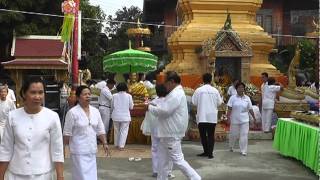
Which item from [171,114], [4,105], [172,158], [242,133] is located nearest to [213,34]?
[242,133]

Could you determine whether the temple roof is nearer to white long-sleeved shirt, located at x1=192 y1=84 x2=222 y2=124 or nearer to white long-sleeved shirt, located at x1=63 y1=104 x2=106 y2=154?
white long-sleeved shirt, located at x1=192 y1=84 x2=222 y2=124

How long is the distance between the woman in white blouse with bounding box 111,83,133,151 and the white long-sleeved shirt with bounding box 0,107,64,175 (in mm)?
7262

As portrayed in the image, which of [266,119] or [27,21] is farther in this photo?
[27,21]

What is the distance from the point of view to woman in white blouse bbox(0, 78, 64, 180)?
14.8 ft

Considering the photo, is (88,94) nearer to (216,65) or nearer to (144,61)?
(144,61)

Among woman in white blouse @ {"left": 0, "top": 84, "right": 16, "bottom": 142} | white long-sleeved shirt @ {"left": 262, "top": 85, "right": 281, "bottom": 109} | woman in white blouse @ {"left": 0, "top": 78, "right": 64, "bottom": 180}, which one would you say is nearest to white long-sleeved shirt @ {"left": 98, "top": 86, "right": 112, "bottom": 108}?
woman in white blouse @ {"left": 0, "top": 84, "right": 16, "bottom": 142}

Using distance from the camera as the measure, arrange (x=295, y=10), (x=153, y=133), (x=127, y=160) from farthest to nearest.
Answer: (x=295, y=10) < (x=127, y=160) < (x=153, y=133)

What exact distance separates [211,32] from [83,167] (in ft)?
38.4

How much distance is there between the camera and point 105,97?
42.6 feet

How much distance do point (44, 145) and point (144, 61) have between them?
34.5ft

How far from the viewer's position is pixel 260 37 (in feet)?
58.5

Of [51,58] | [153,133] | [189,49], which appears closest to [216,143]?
[153,133]

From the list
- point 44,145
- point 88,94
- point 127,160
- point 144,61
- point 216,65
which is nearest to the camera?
point 44,145

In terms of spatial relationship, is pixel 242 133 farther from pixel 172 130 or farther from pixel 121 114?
pixel 172 130
